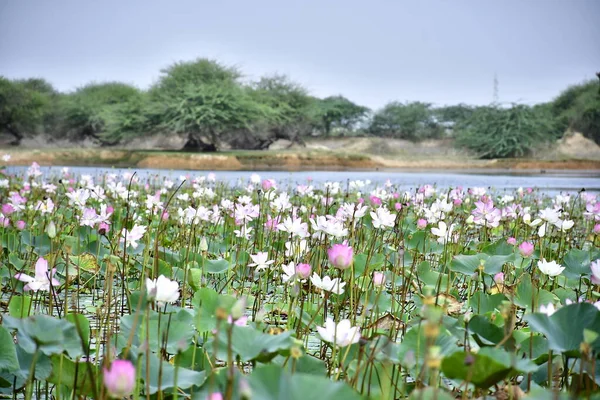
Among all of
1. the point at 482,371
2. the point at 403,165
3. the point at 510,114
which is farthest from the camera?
the point at 510,114

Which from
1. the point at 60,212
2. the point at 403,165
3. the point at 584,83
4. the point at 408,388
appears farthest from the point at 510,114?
the point at 408,388

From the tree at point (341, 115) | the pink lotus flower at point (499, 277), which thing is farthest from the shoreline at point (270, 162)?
the pink lotus flower at point (499, 277)

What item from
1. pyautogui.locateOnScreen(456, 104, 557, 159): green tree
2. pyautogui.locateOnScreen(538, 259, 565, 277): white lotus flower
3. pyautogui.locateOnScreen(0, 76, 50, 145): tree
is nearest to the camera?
pyautogui.locateOnScreen(538, 259, 565, 277): white lotus flower

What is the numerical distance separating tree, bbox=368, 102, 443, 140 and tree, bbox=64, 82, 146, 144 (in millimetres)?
11794

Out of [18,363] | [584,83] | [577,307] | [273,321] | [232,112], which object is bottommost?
[273,321]

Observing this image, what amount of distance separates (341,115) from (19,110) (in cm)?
1488

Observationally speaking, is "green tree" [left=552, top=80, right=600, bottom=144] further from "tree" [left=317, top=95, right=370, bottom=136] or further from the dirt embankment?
"tree" [left=317, top=95, right=370, bottom=136]

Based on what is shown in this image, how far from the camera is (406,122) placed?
29625 mm

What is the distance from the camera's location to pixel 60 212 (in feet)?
10.5

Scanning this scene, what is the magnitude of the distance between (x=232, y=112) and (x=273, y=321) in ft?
56.9

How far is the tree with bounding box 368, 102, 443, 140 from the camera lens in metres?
29.4

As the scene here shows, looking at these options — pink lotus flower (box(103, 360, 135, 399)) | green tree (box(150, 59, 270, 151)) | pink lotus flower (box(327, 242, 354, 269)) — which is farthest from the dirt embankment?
pink lotus flower (box(103, 360, 135, 399))

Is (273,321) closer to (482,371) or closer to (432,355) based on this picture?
(482,371)

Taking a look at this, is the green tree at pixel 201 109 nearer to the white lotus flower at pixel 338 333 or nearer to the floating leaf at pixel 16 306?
the floating leaf at pixel 16 306
